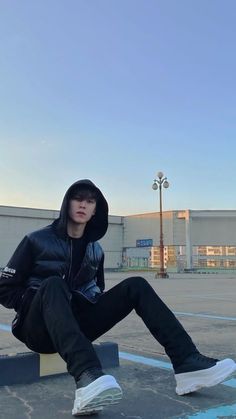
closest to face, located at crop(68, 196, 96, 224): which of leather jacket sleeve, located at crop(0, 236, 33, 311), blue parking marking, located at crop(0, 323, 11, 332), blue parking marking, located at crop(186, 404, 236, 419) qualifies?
leather jacket sleeve, located at crop(0, 236, 33, 311)

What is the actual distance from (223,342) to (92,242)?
2.78 m

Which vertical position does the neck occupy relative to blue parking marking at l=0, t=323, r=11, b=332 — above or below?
above

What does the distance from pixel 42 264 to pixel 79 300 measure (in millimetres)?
340

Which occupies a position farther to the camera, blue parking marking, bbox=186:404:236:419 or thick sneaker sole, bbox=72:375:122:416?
blue parking marking, bbox=186:404:236:419

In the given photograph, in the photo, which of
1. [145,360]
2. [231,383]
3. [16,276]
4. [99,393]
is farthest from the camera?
[145,360]

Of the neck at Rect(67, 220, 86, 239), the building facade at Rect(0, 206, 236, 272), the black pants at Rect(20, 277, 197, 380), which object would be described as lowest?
the black pants at Rect(20, 277, 197, 380)

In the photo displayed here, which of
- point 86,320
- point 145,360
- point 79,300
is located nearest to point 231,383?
point 145,360

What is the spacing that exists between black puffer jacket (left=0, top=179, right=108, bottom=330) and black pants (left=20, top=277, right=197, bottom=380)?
4.9 inches

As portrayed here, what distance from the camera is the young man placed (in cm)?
248

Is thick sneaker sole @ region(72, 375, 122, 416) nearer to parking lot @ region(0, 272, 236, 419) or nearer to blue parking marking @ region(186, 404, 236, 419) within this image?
parking lot @ region(0, 272, 236, 419)

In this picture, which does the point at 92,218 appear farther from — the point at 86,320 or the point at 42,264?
the point at 86,320

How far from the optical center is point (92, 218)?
319cm

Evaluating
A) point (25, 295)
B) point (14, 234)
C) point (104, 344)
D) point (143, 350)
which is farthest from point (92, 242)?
point (14, 234)

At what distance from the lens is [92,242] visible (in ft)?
10.2
